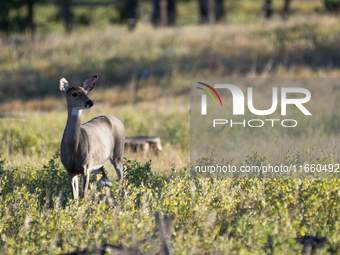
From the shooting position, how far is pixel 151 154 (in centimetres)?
886

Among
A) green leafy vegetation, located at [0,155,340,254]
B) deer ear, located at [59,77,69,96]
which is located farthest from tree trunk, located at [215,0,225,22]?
deer ear, located at [59,77,69,96]

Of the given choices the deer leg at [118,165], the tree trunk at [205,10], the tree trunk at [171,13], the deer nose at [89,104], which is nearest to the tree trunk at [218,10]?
the tree trunk at [205,10]

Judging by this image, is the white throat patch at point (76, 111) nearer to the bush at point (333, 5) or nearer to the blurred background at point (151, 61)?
the blurred background at point (151, 61)

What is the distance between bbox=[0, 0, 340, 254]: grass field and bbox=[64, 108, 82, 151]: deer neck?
28.8 inches

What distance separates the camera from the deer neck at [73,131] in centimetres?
481

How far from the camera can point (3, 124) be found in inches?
424

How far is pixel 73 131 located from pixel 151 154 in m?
4.14

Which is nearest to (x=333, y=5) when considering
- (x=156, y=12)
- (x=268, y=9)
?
(x=268, y=9)

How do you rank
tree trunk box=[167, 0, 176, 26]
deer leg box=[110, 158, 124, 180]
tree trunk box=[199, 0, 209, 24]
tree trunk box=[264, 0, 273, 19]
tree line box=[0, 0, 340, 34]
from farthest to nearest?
tree trunk box=[264, 0, 273, 19] < tree trunk box=[167, 0, 176, 26] < tree line box=[0, 0, 340, 34] < tree trunk box=[199, 0, 209, 24] < deer leg box=[110, 158, 124, 180]

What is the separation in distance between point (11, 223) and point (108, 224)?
1450mm

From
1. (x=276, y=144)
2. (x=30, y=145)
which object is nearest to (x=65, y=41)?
(x=30, y=145)

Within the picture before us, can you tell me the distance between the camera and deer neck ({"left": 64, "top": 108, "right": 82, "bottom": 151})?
A: 15.8ft

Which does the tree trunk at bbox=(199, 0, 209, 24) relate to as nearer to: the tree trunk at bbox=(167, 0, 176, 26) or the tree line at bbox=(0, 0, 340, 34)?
the tree line at bbox=(0, 0, 340, 34)

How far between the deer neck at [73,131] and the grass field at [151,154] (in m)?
0.73
